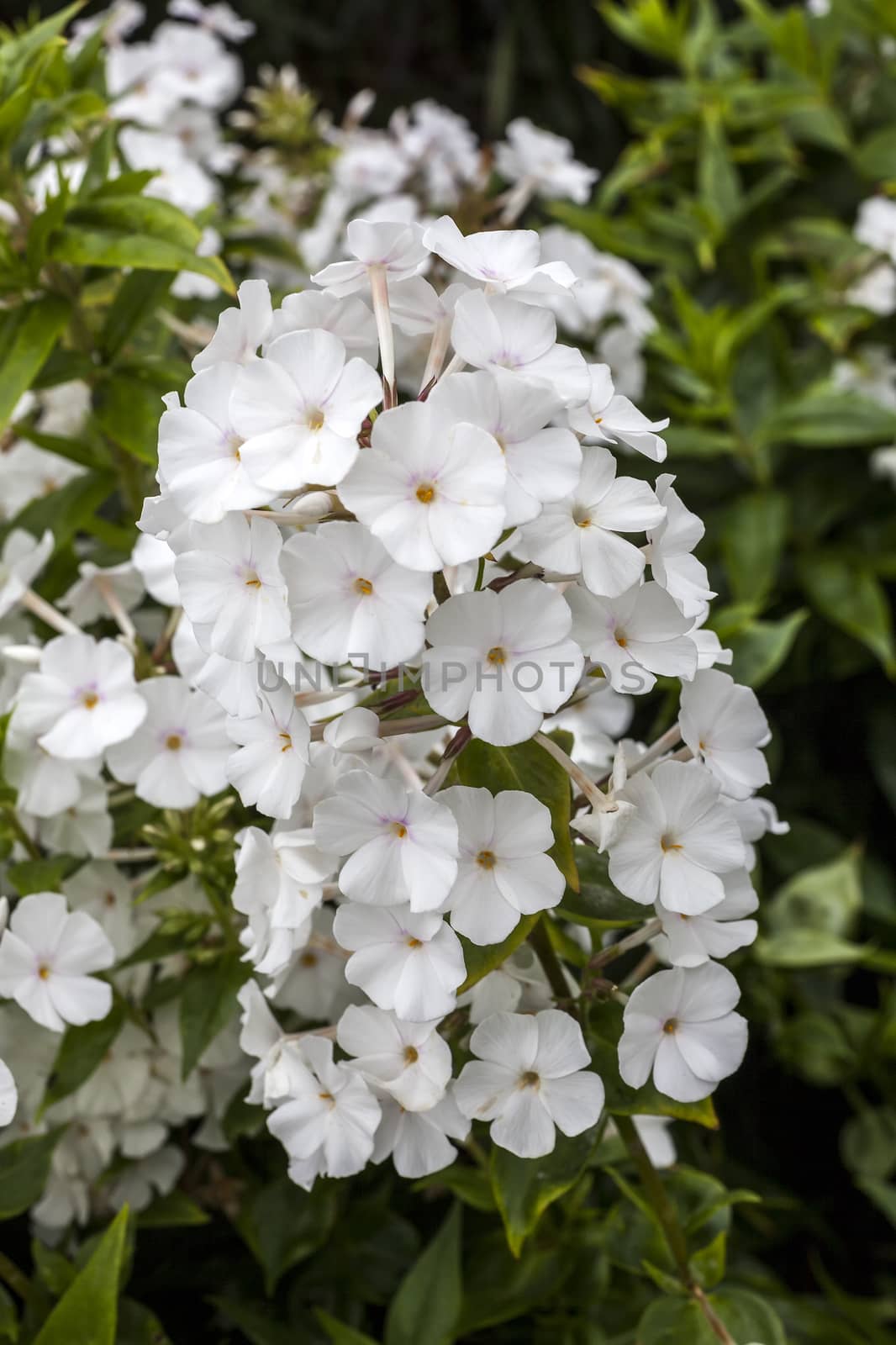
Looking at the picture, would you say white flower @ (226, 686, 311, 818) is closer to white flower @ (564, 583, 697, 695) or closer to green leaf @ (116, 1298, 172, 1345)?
white flower @ (564, 583, 697, 695)

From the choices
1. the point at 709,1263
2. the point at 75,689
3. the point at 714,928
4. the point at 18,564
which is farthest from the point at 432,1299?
the point at 18,564

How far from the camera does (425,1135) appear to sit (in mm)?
735

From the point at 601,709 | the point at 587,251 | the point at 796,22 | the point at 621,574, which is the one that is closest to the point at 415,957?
the point at 621,574

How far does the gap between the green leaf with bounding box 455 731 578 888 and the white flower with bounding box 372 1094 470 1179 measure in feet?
0.54

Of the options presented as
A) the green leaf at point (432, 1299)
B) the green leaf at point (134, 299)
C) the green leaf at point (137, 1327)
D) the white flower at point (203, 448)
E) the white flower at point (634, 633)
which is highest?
the white flower at point (203, 448)

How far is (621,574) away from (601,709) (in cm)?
36

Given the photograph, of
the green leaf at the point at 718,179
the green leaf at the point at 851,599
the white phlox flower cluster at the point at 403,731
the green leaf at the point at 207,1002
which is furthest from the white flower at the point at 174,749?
the green leaf at the point at 718,179

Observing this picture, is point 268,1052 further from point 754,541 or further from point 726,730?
point 754,541

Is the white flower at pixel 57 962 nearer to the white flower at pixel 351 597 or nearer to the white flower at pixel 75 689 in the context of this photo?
the white flower at pixel 75 689

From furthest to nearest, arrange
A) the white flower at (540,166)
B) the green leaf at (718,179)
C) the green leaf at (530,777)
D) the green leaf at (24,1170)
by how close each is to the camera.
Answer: the green leaf at (718,179), the white flower at (540,166), the green leaf at (24,1170), the green leaf at (530,777)

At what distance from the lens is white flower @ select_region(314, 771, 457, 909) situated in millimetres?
627

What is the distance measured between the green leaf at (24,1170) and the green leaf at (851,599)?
976 millimetres

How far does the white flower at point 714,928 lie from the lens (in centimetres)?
70

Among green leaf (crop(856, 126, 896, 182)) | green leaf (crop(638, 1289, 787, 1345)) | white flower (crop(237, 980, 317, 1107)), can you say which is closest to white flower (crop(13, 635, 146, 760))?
white flower (crop(237, 980, 317, 1107))
